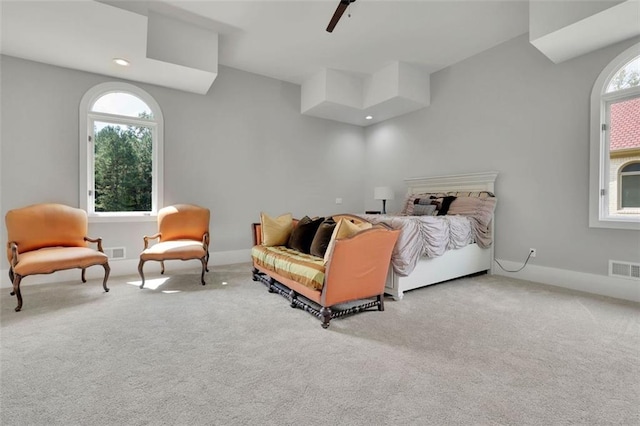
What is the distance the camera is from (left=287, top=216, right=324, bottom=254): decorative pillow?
3.25 m

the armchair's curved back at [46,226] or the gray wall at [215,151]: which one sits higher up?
the gray wall at [215,151]

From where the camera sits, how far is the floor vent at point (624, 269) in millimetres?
3059

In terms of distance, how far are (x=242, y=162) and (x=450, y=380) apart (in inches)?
171

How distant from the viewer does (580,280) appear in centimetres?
345

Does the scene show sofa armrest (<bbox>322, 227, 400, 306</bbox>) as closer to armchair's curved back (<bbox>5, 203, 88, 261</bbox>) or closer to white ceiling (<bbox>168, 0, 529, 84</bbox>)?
white ceiling (<bbox>168, 0, 529, 84</bbox>)

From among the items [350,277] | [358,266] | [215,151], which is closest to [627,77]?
[358,266]

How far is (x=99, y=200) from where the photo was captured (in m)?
4.05

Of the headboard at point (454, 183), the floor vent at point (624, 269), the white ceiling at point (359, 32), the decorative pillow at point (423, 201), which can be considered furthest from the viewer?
the decorative pillow at point (423, 201)

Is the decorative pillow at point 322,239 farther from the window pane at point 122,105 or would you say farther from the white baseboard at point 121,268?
the window pane at point 122,105

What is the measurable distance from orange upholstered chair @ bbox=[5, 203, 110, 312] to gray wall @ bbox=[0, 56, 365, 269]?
434 millimetres

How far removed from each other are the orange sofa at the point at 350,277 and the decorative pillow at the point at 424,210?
1.97 meters

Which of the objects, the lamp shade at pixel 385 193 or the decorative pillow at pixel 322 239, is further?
the lamp shade at pixel 385 193

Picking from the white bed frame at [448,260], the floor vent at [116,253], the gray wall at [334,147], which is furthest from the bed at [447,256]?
the floor vent at [116,253]

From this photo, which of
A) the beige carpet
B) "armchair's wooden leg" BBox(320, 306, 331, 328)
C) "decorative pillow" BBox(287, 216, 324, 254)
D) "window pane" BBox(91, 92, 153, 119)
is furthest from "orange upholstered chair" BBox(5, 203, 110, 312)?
"armchair's wooden leg" BBox(320, 306, 331, 328)
